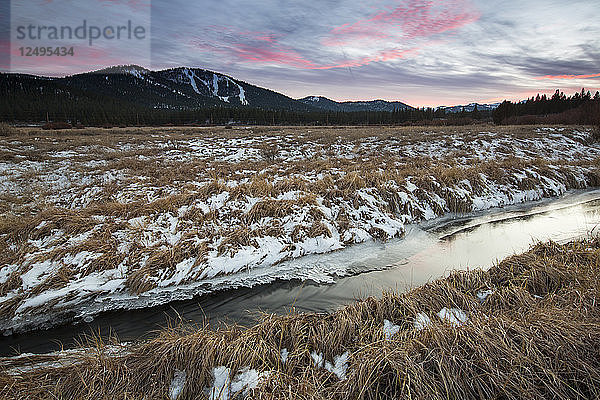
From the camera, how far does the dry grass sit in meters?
2.74

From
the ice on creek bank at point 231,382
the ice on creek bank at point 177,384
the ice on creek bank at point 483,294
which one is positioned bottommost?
the ice on creek bank at point 177,384

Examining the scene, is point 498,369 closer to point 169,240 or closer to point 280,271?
point 280,271

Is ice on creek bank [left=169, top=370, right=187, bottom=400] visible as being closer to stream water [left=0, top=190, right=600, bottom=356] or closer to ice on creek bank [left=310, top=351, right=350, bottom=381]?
stream water [left=0, top=190, right=600, bottom=356]

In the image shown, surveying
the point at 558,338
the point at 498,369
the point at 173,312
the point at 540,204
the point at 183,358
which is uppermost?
the point at 540,204

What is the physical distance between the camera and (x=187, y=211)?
8117 millimetres

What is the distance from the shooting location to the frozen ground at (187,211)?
581 cm

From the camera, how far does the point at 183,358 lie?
131 inches

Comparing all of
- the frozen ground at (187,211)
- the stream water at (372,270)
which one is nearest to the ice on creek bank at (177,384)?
the stream water at (372,270)

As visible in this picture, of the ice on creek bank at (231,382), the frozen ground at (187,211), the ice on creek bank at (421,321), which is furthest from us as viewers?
the frozen ground at (187,211)

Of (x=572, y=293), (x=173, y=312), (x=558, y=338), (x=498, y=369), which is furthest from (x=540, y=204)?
(x=173, y=312)

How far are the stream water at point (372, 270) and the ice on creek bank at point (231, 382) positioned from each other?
148cm

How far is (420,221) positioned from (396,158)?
6984mm

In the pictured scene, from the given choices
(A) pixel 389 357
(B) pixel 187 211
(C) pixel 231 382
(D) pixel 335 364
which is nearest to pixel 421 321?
(A) pixel 389 357

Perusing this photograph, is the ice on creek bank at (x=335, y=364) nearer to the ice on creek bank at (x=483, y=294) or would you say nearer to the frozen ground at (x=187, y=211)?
the ice on creek bank at (x=483, y=294)
